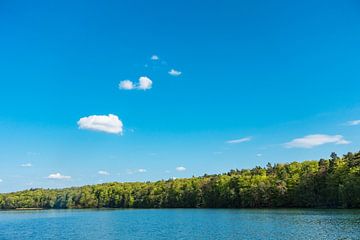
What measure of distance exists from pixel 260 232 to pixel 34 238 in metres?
31.3

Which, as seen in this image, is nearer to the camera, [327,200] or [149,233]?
[149,233]

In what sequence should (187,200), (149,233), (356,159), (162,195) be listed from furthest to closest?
(162,195) → (187,200) → (356,159) → (149,233)

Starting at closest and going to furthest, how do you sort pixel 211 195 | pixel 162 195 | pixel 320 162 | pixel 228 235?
pixel 228 235, pixel 320 162, pixel 211 195, pixel 162 195

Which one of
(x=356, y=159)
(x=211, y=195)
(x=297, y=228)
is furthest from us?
(x=211, y=195)

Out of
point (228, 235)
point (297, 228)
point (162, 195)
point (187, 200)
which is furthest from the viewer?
point (162, 195)

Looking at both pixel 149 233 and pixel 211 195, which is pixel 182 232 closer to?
pixel 149 233

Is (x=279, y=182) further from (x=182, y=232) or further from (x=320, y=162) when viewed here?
(x=182, y=232)

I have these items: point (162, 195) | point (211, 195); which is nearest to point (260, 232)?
point (211, 195)

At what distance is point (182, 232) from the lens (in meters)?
59.4

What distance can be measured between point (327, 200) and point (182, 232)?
65.7 m

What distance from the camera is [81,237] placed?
58.0 metres

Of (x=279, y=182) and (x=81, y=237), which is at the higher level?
(x=279, y=182)

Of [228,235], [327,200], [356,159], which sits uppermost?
[356,159]

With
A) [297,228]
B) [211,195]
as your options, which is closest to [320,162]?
[211,195]
